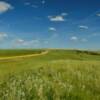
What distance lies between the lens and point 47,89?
7098mm

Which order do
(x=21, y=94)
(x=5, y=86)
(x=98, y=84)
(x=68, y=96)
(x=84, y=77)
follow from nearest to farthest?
(x=21, y=94) < (x=68, y=96) < (x=5, y=86) < (x=98, y=84) < (x=84, y=77)

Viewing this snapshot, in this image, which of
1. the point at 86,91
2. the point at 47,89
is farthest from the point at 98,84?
the point at 47,89

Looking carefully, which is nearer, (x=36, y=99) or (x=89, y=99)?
(x=36, y=99)

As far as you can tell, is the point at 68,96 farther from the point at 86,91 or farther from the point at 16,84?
the point at 16,84

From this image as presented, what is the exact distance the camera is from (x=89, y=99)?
23.4ft

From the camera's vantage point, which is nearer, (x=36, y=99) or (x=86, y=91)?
(x=36, y=99)

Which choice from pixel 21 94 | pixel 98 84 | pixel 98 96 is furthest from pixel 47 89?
pixel 98 84

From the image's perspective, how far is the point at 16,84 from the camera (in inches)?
293

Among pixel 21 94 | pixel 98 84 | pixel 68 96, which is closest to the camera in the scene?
pixel 21 94

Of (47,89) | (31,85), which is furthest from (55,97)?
(31,85)

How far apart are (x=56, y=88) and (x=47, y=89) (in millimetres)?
362

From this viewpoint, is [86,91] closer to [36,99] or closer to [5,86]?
[36,99]

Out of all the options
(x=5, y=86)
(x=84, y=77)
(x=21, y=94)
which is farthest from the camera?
(x=84, y=77)

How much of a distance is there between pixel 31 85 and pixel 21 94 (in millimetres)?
857
